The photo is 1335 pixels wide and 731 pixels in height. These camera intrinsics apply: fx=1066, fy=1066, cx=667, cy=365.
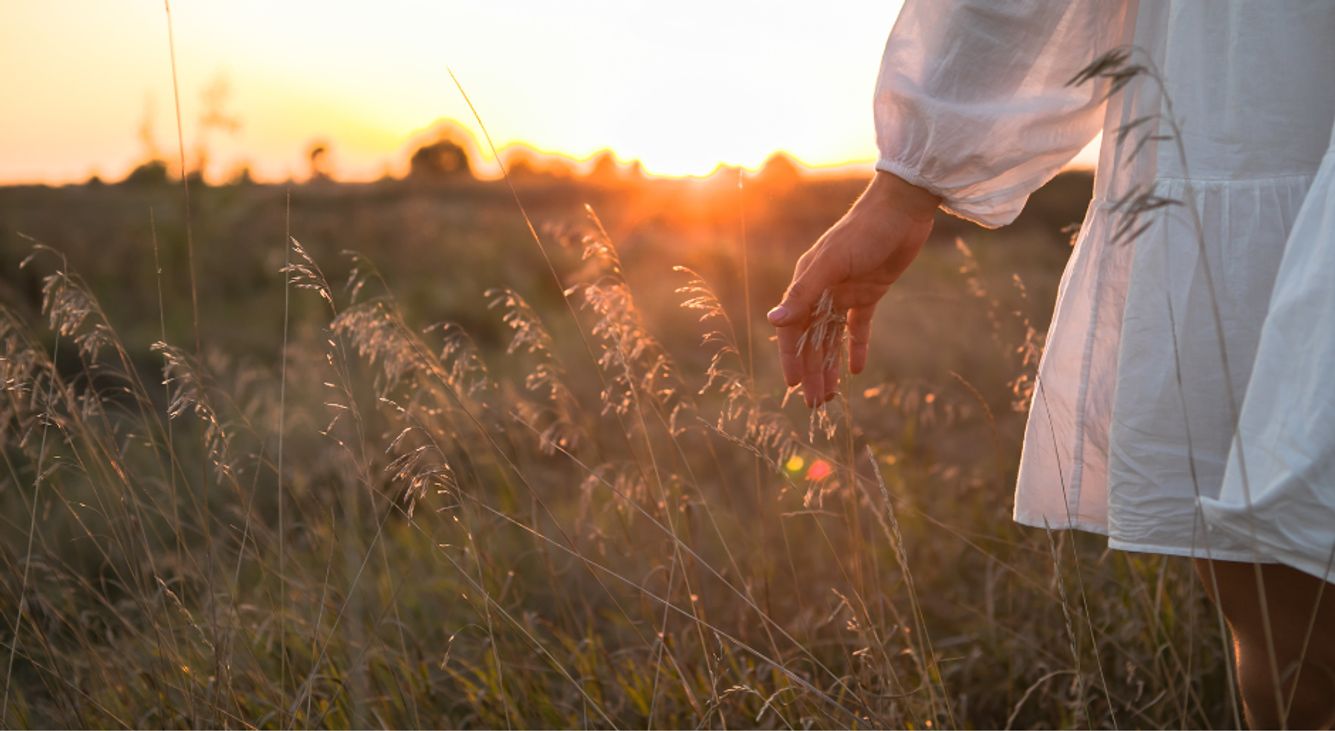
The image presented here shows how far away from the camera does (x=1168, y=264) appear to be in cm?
120

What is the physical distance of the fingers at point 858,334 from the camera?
171 cm

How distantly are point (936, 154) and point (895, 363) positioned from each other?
5.83 metres

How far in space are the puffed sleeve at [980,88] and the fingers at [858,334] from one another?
0.80ft

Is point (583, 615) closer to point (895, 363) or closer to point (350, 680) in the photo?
point (350, 680)

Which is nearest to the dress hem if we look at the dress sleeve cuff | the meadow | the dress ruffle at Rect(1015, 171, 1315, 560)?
the dress ruffle at Rect(1015, 171, 1315, 560)

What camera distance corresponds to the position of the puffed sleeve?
141 centimetres

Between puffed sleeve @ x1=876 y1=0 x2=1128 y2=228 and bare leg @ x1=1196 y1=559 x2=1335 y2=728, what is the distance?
594 mm

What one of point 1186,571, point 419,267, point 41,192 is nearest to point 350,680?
point 1186,571

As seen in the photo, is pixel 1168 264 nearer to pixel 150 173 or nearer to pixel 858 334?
pixel 858 334

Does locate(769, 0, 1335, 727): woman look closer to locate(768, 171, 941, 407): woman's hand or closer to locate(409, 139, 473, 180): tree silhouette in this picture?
locate(768, 171, 941, 407): woman's hand

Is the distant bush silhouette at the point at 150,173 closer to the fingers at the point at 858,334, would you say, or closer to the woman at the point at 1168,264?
the fingers at the point at 858,334

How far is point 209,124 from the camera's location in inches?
308

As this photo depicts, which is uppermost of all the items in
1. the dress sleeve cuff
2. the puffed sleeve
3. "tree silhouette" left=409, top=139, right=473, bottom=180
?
"tree silhouette" left=409, top=139, right=473, bottom=180

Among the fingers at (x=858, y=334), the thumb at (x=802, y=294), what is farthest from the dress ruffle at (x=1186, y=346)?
the fingers at (x=858, y=334)
